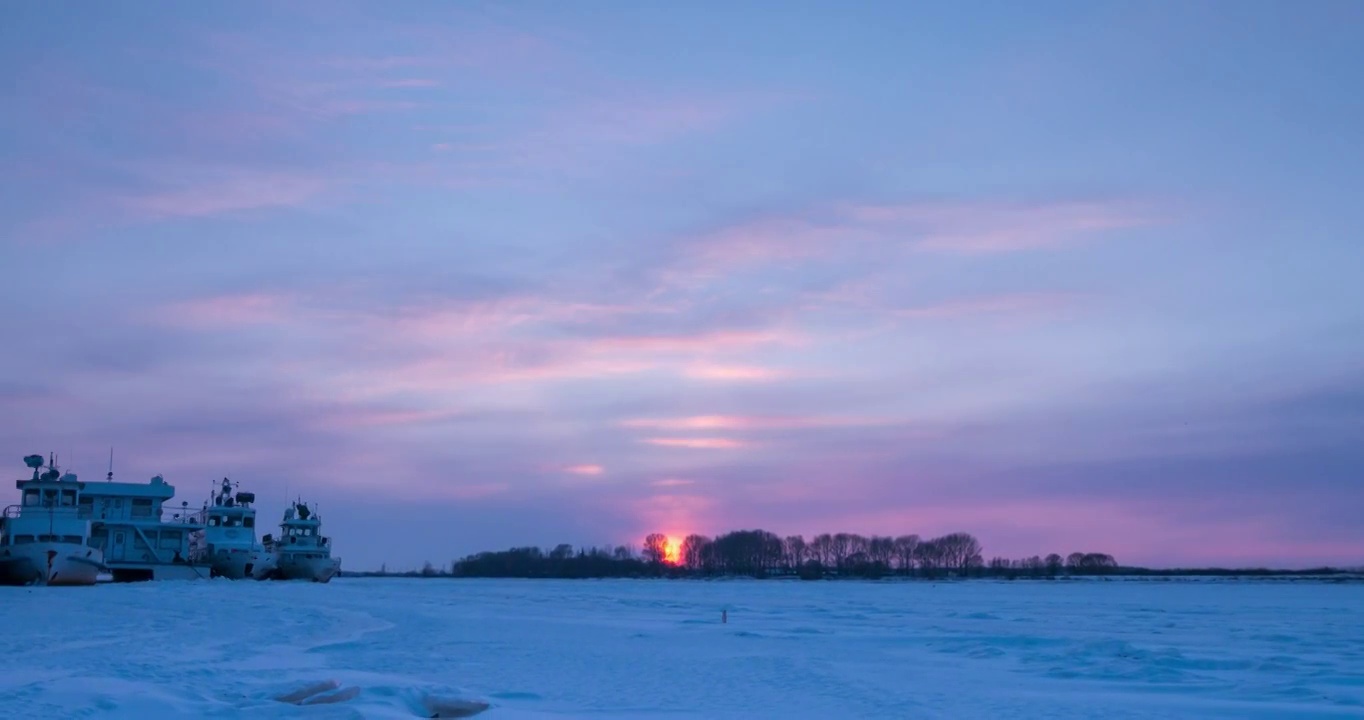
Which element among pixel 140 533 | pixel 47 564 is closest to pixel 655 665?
pixel 47 564

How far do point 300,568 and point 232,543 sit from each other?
9.00 meters

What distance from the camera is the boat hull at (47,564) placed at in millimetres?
59125

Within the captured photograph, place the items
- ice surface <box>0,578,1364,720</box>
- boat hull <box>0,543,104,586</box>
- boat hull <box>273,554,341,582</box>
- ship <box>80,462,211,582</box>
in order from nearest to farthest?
ice surface <box>0,578,1364,720</box> → boat hull <box>0,543,104,586</box> → ship <box>80,462,211,582</box> → boat hull <box>273,554,341,582</box>

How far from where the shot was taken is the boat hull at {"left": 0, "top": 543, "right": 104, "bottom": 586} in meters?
59.1

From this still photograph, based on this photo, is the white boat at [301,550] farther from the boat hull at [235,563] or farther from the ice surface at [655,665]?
the ice surface at [655,665]

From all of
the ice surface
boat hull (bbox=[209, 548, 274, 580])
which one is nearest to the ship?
boat hull (bbox=[209, 548, 274, 580])

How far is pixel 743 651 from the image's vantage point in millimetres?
26281

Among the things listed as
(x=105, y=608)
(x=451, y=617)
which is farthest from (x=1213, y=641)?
(x=105, y=608)

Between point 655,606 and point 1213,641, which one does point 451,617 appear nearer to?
point 655,606

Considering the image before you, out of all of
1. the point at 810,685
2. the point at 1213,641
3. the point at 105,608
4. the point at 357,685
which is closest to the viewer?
the point at 357,685

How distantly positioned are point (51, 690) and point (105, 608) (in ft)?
81.0

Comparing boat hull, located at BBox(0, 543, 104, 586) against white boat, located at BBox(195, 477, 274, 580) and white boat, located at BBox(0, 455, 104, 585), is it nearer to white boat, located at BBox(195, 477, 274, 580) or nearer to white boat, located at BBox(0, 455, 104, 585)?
white boat, located at BBox(0, 455, 104, 585)

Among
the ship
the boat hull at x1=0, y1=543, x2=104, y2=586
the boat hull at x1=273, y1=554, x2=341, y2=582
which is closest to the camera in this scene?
the boat hull at x1=0, y1=543, x2=104, y2=586

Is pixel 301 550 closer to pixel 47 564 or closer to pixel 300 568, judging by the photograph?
pixel 300 568
